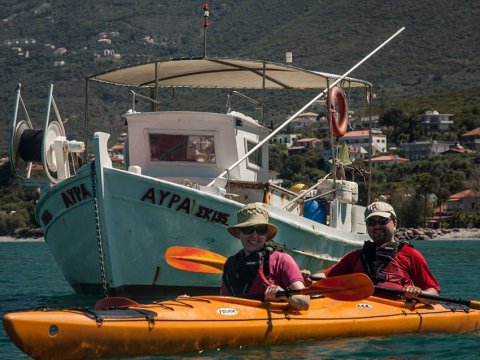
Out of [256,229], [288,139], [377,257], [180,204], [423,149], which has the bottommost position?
[423,149]

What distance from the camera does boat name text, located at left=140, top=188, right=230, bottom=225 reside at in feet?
63.7

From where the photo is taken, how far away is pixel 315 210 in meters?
23.9

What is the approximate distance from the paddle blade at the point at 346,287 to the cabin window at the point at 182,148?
857 cm

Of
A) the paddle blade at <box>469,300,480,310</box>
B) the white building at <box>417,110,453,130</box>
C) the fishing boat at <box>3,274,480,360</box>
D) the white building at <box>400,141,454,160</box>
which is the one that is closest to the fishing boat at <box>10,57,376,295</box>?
the fishing boat at <box>3,274,480,360</box>

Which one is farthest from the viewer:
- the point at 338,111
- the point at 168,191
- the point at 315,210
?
the point at 338,111

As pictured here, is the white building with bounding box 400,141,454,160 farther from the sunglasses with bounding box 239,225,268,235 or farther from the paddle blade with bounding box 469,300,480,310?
the sunglasses with bounding box 239,225,268,235

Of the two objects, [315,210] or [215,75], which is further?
[215,75]

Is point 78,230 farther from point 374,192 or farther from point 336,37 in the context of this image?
point 336,37

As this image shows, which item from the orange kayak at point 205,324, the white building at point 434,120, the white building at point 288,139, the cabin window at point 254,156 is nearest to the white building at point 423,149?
the white building at point 434,120

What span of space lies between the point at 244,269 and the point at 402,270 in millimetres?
2104

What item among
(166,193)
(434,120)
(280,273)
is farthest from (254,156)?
(434,120)

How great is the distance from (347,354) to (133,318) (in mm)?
2416

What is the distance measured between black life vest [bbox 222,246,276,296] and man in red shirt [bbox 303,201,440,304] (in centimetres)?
122

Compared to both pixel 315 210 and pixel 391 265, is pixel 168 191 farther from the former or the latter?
pixel 391 265
